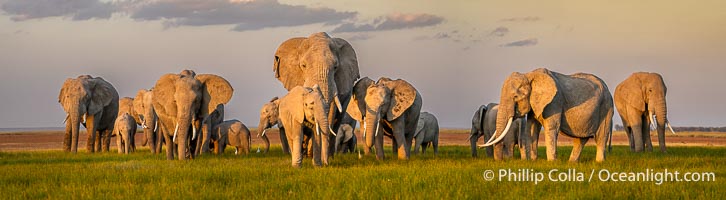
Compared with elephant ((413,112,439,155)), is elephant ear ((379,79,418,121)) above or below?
above

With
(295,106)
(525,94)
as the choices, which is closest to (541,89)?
(525,94)

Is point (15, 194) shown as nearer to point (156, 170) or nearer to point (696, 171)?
point (156, 170)

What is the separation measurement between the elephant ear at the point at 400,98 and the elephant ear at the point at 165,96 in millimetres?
5042

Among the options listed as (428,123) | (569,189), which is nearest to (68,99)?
(428,123)

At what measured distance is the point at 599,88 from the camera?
60.1 ft

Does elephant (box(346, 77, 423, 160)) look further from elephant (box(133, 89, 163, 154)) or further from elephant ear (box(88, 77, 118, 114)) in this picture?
elephant ear (box(88, 77, 118, 114))

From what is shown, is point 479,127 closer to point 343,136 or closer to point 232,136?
point 343,136

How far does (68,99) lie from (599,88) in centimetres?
1724

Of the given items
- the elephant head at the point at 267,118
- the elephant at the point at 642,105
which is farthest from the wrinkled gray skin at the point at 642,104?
the elephant head at the point at 267,118

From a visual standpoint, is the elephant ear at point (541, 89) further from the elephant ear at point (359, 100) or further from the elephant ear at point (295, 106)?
the elephant ear at point (359, 100)

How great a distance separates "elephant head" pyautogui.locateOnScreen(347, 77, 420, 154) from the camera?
2069 cm

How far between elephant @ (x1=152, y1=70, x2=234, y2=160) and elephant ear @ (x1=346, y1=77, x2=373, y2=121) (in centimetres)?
295

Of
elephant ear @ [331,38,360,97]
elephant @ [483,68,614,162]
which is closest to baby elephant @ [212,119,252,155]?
elephant ear @ [331,38,360,97]

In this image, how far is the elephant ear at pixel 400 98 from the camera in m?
21.1
